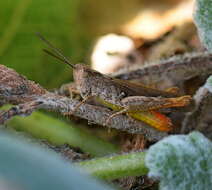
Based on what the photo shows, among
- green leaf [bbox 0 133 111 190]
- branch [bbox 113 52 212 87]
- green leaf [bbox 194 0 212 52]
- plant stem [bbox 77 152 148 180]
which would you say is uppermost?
branch [bbox 113 52 212 87]

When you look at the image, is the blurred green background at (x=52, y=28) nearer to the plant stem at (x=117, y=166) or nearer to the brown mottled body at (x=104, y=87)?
the brown mottled body at (x=104, y=87)

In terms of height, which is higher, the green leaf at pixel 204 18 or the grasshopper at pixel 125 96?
the green leaf at pixel 204 18

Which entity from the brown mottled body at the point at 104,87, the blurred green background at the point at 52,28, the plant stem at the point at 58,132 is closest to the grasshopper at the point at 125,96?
the brown mottled body at the point at 104,87

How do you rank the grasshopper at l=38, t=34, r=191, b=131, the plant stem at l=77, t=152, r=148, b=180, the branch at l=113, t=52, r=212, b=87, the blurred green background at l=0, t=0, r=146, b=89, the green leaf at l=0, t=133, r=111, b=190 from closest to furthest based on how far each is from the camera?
the green leaf at l=0, t=133, r=111, b=190, the plant stem at l=77, t=152, r=148, b=180, the grasshopper at l=38, t=34, r=191, b=131, the branch at l=113, t=52, r=212, b=87, the blurred green background at l=0, t=0, r=146, b=89

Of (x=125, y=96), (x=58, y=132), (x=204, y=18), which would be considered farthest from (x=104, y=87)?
(x=204, y=18)

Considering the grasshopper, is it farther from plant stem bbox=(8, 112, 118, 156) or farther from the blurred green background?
the blurred green background

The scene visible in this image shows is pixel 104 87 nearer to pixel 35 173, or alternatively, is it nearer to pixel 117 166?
pixel 117 166

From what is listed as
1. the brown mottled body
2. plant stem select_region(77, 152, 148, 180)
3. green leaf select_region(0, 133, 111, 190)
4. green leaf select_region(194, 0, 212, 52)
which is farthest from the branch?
green leaf select_region(0, 133, 111, 190)
